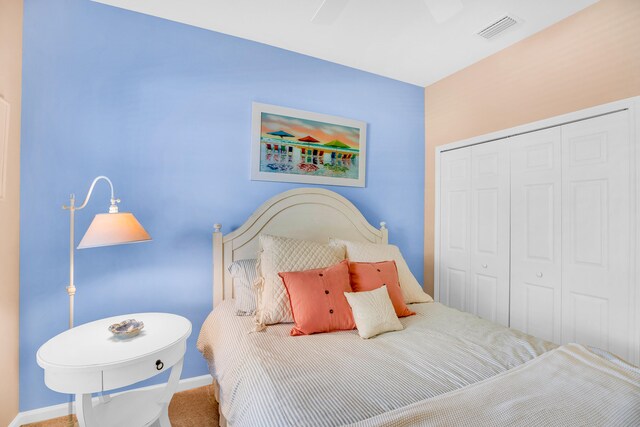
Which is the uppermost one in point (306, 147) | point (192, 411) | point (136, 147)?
point (306, 147)

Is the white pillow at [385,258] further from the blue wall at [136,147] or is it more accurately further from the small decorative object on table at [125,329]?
the small decorative object on table at [125,329]

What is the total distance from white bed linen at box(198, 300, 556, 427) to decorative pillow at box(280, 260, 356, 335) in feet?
0.18

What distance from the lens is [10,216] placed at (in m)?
1.67

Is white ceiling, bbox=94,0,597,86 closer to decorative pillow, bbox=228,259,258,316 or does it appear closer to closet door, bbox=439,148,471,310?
closet door, bbox=439,148,471,310

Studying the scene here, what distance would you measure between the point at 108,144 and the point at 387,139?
2252mm

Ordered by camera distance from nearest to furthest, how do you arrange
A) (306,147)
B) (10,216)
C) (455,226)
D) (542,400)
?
(542,400) → (10,216) → (306,147) → (455,226)

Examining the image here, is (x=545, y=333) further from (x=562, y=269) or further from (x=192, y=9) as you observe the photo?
(x=192, y=9)

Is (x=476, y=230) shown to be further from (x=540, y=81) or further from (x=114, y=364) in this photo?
(x=114, y=364)

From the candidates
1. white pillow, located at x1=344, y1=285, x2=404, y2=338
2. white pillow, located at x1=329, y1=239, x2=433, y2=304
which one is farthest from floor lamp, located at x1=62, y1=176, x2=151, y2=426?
white pillow, located at x1=329, y1=239, x2=433, y2=304

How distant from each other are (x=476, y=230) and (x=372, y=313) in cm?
161

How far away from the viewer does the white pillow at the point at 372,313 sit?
1605mm

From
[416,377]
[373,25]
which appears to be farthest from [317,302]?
[373,25]

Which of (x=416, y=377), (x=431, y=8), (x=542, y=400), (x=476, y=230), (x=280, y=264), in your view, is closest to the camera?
(x=542, y=400)

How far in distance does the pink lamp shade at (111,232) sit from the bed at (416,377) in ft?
2.32
